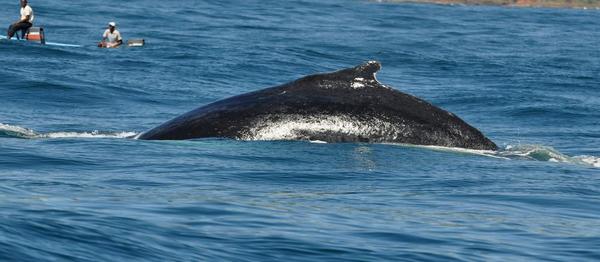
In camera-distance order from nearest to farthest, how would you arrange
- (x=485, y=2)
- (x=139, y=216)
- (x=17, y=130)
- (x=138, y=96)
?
(x=139, y=216)
(x=17, y=130)
(x=138, y=96)
(x=485, y=2)

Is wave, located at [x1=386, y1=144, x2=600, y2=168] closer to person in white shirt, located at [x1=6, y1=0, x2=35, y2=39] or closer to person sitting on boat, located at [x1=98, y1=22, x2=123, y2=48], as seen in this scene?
person sitting on boat, located at [x1=98, y1=22, x2=123, y2=48]

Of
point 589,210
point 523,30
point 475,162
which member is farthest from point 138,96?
point 523,30

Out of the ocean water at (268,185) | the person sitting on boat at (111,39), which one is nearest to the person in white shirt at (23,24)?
the person sitting on boat at (111,39)

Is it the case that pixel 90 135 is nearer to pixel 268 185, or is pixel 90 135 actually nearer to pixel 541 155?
pixel 268 185

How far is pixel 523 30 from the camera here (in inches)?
2645

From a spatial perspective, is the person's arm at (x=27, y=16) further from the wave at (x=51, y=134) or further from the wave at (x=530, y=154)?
the wave at (x=530, y=154)

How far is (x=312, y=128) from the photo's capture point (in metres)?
17.1

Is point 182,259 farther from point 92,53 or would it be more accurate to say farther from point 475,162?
point 92,53

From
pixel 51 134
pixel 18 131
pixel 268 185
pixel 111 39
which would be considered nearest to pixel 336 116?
pixel 268 185

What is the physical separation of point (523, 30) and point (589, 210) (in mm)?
53526

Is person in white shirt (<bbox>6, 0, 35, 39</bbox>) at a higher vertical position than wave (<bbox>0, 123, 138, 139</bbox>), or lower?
lower

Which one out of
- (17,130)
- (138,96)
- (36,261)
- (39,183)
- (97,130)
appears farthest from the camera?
(138,96)

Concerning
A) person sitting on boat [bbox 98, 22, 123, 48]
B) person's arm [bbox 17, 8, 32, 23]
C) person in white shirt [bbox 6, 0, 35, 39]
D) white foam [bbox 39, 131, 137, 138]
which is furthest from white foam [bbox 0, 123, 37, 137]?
person's arm [bbox 17, 8, 32, 23]

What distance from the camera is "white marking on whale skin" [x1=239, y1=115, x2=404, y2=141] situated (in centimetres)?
1695
